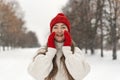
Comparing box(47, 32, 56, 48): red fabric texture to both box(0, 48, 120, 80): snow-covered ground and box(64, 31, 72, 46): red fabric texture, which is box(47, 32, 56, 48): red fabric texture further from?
box(0, 48, 120, 80): snow-covered ground

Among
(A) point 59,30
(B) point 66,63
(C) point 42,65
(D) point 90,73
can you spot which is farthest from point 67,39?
(D) point 90,73

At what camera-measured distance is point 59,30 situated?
13.6ft

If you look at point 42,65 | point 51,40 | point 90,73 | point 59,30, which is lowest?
point 90,73

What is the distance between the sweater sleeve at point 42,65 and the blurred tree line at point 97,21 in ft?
95.4

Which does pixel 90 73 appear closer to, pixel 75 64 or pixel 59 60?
pixel 59 60

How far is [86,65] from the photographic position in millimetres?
4023

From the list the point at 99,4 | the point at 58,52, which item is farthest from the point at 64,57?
the point at 99,4

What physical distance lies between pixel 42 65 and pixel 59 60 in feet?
0.81

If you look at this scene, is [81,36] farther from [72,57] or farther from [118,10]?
[72,57]

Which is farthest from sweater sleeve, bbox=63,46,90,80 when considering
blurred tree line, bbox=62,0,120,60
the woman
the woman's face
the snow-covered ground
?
blurred tree line, bbox=62,0,120,60

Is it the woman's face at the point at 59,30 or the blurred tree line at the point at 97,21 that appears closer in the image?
the woman's face at the point at 59,30

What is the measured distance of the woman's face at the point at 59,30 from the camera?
410 centimetres

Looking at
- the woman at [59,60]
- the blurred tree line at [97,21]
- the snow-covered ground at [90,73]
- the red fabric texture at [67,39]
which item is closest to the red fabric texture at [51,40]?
the woman at [59,60]

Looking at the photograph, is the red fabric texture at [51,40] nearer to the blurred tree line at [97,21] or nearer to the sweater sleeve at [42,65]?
the sweater sleeve at [42,65]
